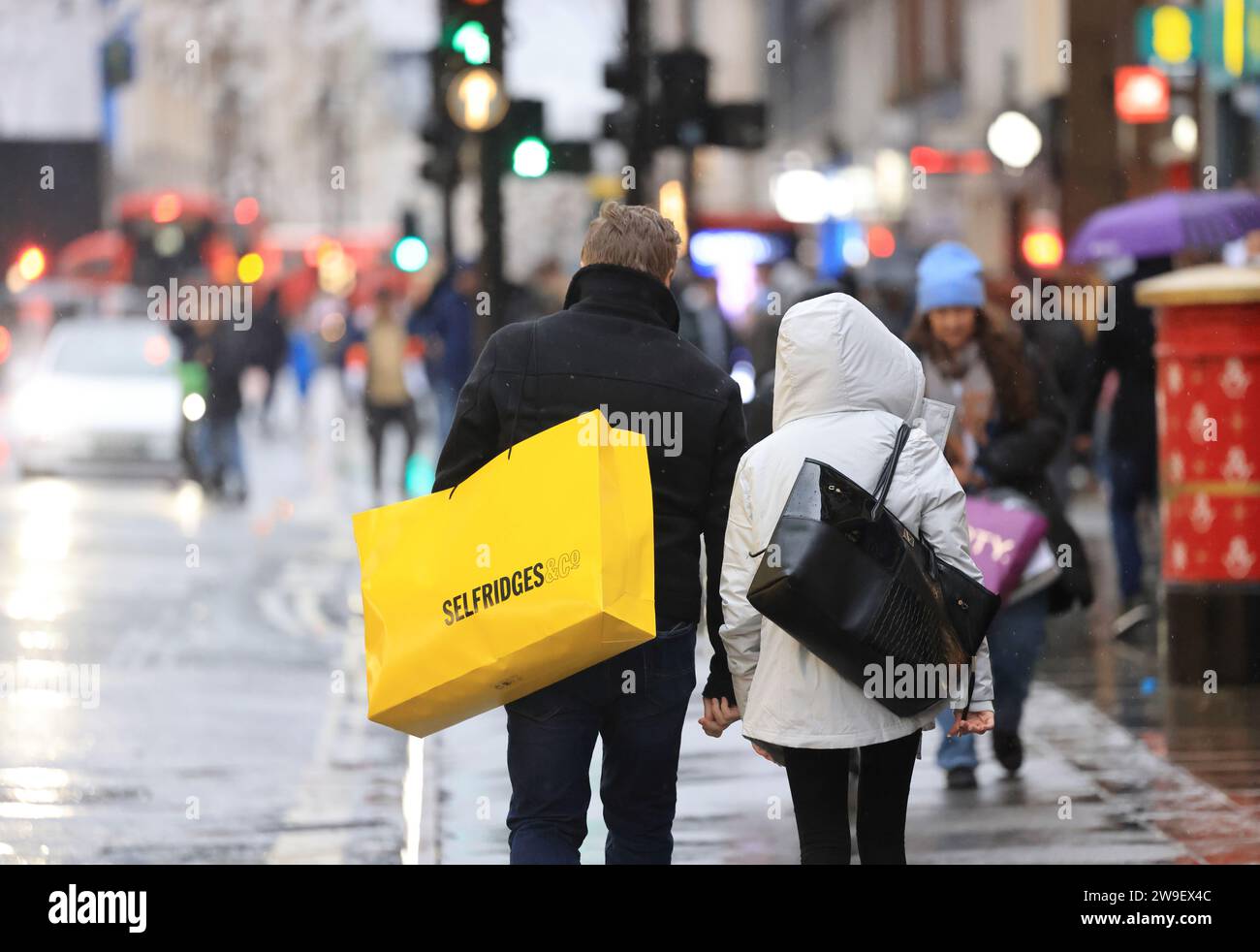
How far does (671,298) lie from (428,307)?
14.6m

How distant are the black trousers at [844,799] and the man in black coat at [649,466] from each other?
29 cm

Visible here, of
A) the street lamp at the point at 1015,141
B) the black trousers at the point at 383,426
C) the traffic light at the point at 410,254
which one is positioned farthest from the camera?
the black trousers at the point at 383,426

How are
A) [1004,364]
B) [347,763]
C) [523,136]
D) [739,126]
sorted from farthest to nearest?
1. [739,126]
2. [523,136]
3. [347,763]
4. [1004,364]

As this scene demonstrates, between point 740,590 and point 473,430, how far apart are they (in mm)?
722

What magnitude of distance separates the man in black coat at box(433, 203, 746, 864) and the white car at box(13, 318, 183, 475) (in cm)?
1728

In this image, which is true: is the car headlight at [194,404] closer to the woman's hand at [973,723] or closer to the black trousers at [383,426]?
the black trousers at [383,426]

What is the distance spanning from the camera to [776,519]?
507 cm

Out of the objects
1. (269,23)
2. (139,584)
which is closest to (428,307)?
(139,584)

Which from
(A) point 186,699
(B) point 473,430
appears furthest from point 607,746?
(A) point 186,699

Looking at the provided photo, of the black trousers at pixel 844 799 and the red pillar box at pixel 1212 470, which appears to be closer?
the black trousers at pixel 844 799

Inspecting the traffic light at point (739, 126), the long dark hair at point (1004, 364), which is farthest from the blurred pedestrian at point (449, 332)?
the long dark hair at point (1004, 364)

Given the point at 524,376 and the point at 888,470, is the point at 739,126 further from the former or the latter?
the point at 888,470

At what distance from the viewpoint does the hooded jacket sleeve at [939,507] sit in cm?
508
